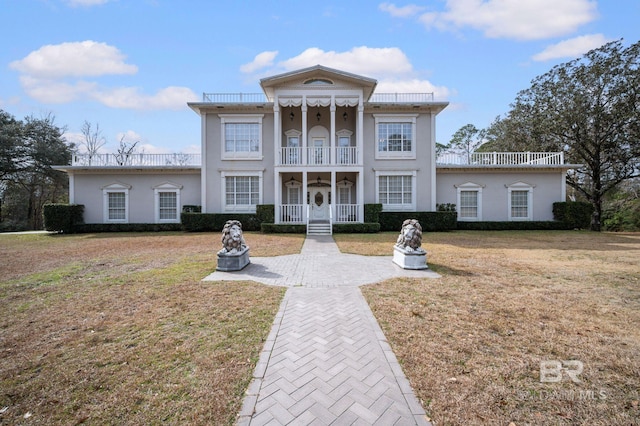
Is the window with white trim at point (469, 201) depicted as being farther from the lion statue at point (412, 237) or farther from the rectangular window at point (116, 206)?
the rectangular window at point (116, 206)

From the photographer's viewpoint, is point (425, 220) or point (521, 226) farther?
point (521, 226)

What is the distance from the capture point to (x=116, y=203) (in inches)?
776

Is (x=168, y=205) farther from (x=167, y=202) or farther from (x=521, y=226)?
(x=521, y=226)

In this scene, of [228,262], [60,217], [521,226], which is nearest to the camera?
[228,262]

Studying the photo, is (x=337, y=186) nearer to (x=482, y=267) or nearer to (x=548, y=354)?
(x=482, y=267)

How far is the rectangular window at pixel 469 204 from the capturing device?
65.3 ft

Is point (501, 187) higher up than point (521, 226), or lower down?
higher up

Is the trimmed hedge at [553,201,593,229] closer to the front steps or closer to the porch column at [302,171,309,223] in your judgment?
the front steps

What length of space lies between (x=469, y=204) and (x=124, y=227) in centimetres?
2333

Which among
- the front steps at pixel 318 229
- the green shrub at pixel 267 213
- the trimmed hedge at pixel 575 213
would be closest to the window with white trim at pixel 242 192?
the green shrub at pixel 267 213

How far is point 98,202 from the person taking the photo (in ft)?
64.2

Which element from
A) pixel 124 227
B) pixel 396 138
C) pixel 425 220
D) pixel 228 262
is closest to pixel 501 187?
pixel 425 220

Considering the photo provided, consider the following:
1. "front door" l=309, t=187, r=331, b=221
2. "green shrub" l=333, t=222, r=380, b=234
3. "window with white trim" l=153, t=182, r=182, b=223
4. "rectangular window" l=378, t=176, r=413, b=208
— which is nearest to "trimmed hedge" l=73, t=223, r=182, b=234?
"window with white trim" l=153, t=182, r=182, b=223

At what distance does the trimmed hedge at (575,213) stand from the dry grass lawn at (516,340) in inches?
558
